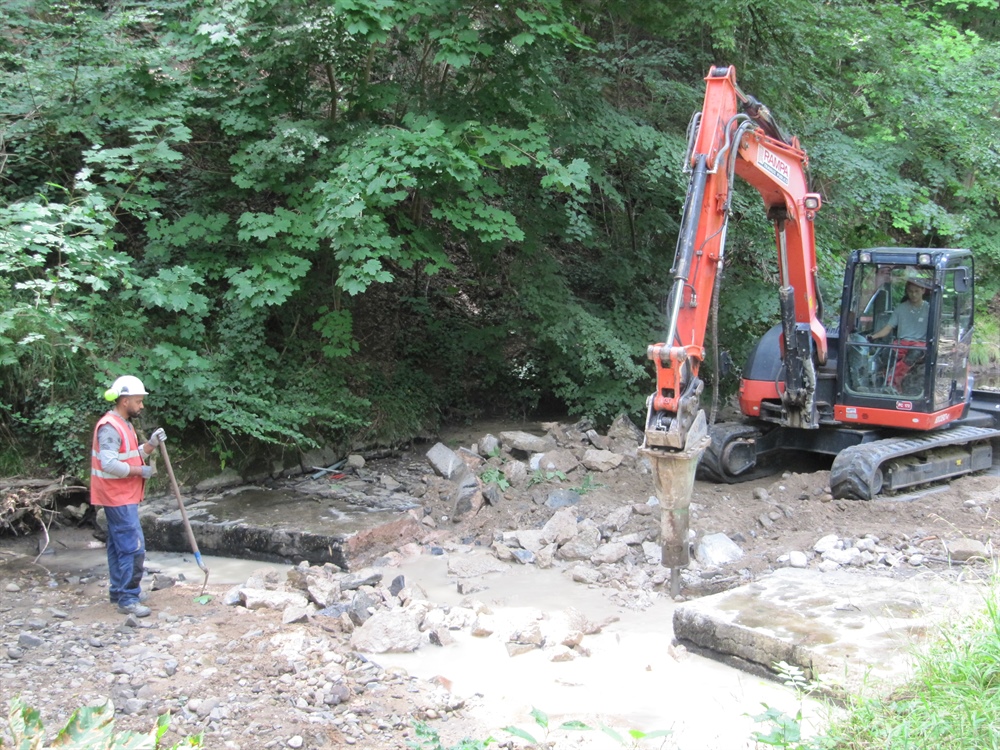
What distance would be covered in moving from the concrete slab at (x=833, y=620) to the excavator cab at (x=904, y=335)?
8.72ft

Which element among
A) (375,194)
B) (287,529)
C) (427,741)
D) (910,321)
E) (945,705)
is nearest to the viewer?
(945,705)

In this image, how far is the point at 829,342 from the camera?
877 cm

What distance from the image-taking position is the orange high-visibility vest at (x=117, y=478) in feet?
19.7

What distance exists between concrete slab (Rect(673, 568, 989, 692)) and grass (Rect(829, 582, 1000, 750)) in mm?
280

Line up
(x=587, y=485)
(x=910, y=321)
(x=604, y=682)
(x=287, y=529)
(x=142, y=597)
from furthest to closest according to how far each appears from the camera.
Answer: (x=587, y=485), (x=910, y=321), (x=287, y=529), (x=142, y=597), (x=604, y=682)

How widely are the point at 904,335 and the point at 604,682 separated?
4.76m

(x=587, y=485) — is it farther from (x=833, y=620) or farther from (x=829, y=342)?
(x=833, y=620)

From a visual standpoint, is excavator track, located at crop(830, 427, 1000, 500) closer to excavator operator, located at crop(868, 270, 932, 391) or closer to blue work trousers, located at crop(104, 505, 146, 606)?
excavator operator, located at crop(868, 270, 932, 391)

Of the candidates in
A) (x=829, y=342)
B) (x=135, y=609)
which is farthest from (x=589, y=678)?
(x=829, y=342)

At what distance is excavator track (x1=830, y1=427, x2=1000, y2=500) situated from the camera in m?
7.76

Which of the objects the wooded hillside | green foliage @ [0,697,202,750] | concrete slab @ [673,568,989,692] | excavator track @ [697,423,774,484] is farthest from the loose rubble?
green foliage @ [0,697,202,750]

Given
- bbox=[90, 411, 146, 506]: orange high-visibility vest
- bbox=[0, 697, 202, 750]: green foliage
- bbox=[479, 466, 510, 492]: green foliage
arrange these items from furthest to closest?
1. bbox=[479, 466, 510, 492]: green foliage
2. bbox=[90, 411, 146, 506]: orange high-visibility vest
3. bbox=[0, 697, 202, 750]: green foliage

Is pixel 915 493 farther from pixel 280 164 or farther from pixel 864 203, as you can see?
pixel 280 164

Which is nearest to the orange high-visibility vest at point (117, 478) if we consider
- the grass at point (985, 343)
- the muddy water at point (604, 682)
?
the muddy water at point (604, 682)
